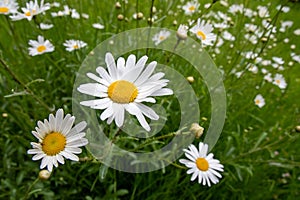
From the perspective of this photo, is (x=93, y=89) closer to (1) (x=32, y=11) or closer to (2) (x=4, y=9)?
(1) (x=32, y=11)

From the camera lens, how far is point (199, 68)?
2.09 metres

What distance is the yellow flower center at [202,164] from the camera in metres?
1.29

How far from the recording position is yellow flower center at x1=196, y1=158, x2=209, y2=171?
129 centimetres

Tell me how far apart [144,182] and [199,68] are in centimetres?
80

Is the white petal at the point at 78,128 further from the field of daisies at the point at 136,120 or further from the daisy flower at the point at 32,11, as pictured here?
the daisy flower at the point at 32,11

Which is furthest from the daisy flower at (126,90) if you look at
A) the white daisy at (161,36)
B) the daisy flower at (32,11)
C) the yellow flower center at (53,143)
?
the white daisy at (161,36)

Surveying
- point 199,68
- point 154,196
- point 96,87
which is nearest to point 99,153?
point 96,87

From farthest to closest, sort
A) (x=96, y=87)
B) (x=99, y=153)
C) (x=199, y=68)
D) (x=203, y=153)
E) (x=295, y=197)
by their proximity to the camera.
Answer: (x=199, y=68), (x=295, y=197), (x=203, y=153), (x=99, y=153), (x=96, y=87)

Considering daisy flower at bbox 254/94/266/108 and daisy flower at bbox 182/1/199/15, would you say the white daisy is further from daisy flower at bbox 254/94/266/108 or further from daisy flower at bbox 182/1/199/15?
daisy flower at bbox 254/94/266/108

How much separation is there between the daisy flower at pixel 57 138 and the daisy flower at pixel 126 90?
0.30ft

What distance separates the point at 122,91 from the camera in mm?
985

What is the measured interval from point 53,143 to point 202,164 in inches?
23.2

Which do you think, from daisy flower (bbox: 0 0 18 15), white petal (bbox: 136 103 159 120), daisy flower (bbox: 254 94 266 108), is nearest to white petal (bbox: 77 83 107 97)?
white petal (bbox: 136 103 159 120)

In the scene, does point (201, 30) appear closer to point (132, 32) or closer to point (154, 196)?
point (132, 32)
